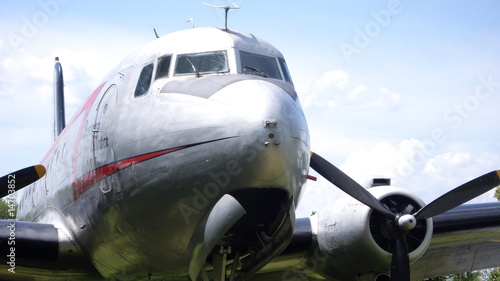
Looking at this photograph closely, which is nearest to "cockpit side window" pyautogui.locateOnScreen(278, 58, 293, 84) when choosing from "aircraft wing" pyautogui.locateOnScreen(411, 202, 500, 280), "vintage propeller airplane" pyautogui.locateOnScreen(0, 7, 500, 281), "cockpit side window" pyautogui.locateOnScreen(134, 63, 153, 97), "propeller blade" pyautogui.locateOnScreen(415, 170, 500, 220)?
"vintage propeller airplane" pyautogui.locateOnScreen(0, 7, 500, 281)

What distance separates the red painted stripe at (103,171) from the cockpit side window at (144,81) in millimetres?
1011

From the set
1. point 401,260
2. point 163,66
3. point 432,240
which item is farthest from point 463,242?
point 163,66

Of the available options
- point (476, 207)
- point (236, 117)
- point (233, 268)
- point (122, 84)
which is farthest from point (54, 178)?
point (476, 207)

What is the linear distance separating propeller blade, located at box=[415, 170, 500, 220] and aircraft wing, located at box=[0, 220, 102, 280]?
19.0ft

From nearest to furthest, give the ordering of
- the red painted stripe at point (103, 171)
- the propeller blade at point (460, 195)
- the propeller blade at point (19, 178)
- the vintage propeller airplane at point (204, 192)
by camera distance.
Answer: the vintage propeller airplane at point (204, 192), the red painted stripe at point (103, 171), the propeller blade at point (19, 178), the propeller blade at point (460, 195)

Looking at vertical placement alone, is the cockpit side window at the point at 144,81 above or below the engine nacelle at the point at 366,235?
above

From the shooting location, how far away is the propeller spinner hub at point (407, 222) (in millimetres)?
11320

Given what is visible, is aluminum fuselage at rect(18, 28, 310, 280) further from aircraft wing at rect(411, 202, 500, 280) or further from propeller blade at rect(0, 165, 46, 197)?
aircraft wing at rect(411, 202, 500, 280)

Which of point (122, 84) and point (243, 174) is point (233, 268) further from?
point (122, 84)

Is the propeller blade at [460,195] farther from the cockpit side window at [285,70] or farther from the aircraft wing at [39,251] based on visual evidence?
the aircraft wing at [39,251]

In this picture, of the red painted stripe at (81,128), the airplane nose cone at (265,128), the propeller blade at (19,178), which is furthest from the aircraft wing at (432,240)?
the airplane nose cone at (265,128)

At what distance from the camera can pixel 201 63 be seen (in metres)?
9.07

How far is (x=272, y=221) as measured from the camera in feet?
27.1

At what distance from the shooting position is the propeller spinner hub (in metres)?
11.3
